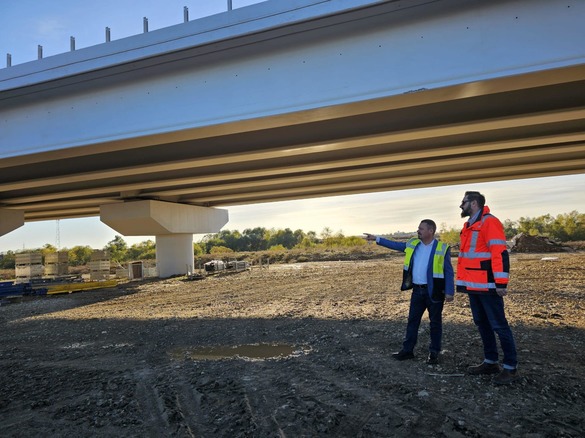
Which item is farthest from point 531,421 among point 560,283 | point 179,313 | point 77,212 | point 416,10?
point 77,212

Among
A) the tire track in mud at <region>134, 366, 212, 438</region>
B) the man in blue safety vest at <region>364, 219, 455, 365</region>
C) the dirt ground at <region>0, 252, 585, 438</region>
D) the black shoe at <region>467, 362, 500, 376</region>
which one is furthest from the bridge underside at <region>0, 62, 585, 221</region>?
the tire track in mud at <region>134, 366, 212, 438</region>

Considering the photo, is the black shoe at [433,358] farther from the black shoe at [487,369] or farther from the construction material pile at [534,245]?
the construction material pile at [534,245]

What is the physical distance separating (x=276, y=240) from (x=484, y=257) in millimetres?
71813

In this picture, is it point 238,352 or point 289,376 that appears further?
point 238,352

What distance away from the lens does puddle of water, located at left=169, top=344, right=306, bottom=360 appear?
6.30 m

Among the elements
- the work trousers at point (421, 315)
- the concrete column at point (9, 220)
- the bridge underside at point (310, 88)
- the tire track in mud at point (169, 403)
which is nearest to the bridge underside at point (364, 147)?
the bridge underside at point (310, 88)

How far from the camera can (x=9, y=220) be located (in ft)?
75.0

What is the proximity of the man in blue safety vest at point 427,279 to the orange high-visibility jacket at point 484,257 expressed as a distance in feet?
0.78

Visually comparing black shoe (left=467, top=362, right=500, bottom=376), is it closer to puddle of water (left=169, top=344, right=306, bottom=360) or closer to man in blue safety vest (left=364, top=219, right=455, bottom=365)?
man in blue safety vest (left=364, top=219, right=455, bottom=365)

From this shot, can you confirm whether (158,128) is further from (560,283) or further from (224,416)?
(560,283)

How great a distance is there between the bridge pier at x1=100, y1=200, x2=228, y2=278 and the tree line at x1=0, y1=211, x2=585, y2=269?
11032 mm

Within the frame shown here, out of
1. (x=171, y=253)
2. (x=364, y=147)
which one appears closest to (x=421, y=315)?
(x=364, y=147)

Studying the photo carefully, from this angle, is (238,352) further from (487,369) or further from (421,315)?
(487,369)

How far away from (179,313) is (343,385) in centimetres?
739
